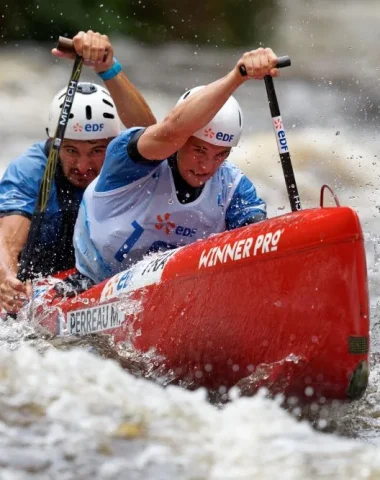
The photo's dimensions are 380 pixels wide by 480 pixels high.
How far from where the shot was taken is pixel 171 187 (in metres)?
4.96

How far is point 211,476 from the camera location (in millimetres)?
2752

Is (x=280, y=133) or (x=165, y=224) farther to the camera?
(x=165, y=224)

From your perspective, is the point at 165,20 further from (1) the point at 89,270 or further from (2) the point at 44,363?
(2) the point at 44,363

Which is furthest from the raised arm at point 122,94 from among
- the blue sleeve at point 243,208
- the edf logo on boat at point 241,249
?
the edf logo on boat at point 241,249

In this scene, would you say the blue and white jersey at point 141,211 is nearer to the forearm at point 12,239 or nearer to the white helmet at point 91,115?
the forearm at point 12,239

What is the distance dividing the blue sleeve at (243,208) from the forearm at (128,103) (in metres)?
1.10

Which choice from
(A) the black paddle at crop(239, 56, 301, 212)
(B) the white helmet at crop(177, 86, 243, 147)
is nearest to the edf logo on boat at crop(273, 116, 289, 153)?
(A) the black paddle at crop(239, 56, 301, 212)

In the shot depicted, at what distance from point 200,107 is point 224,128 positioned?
0.31m

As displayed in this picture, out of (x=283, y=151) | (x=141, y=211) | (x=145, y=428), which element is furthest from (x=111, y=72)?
(x=145, y=428)

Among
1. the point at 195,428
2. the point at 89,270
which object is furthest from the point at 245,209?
the point at 195,428

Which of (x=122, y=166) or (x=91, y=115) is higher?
(x=91, y=115)

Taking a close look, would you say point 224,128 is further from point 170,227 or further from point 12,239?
A: point 12,239

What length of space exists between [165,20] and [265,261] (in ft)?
41.7

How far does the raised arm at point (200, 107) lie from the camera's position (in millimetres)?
4488
